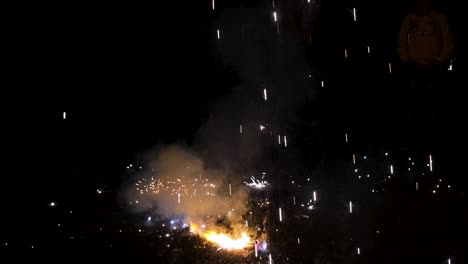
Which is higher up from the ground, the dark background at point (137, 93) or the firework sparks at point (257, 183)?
the dark background at point (137, 93)

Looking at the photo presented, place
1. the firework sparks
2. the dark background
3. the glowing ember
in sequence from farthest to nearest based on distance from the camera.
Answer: the firework sparks < the glowing ember < the dark background

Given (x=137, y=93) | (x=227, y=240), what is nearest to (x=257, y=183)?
(x=227, y=240)

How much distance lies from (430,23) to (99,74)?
406cm

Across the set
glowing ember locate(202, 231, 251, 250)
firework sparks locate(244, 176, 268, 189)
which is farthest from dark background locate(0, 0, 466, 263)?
glowing ember locate(202, 231, 251, 250)

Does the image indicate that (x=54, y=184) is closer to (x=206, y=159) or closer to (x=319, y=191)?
(x=206, y=159)

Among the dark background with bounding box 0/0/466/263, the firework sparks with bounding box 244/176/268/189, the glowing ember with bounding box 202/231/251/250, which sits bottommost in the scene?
the glowing ember with bounding box 202/231/251/250

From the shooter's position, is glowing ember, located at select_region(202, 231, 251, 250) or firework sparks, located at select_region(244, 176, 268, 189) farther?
firework sparks, located at select_region(244, 176, 268, 189)

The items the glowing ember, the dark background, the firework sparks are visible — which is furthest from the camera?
the firework sparks

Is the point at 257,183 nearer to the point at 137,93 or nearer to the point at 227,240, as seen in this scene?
the point at 227,240

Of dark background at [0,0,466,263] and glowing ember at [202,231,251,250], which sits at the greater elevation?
dark background at [0,0,466,263]

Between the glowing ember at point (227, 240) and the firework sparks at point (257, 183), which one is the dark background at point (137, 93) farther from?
the glowing ember at point (227, 240)

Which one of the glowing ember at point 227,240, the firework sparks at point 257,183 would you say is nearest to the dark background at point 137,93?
the firework sparks at point 257,183

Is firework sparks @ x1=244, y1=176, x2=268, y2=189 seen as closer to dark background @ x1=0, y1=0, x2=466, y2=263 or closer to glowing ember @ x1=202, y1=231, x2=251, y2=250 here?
glowing ember @ x1=202, y1=231, x2=251, y2=250

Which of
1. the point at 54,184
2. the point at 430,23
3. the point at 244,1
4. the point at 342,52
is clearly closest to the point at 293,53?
the point at 342,52
